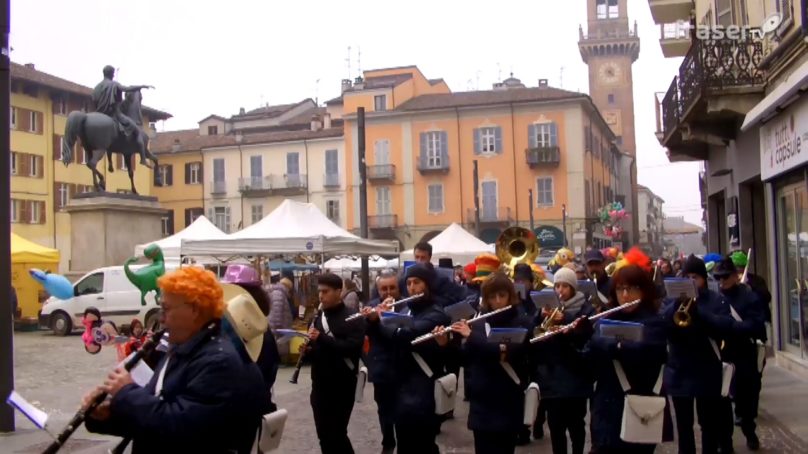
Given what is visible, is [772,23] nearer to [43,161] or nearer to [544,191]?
[544,191]

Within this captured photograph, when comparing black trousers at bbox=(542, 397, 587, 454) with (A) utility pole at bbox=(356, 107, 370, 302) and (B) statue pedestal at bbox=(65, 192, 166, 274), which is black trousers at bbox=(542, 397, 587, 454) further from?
(B) statue pedestal at bbox=(65, 192, 166, 274)

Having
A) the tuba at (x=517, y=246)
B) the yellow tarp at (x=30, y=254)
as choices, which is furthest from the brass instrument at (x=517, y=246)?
the yellow tarp at (x=30, y=254)

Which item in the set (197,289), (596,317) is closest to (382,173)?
(596,317)

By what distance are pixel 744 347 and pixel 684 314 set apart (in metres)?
2.03

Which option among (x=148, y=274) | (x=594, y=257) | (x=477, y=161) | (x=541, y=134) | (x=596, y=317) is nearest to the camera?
(x=596, y=317)

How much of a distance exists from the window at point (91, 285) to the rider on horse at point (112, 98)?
4.00 metres

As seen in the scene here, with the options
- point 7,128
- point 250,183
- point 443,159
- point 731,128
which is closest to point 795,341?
point 731,128

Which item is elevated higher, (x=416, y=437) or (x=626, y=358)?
(x=626, y=358)

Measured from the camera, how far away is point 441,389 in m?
6.30

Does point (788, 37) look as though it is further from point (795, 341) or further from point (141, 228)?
point (141, 228)

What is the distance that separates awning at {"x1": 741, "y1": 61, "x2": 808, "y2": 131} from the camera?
32.2 feet

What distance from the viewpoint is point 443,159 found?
2112 inches

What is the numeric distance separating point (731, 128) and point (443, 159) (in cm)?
3826

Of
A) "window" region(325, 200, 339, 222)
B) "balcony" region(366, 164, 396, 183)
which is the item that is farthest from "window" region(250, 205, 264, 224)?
"balcony" region(366, 164, 396, 183)
